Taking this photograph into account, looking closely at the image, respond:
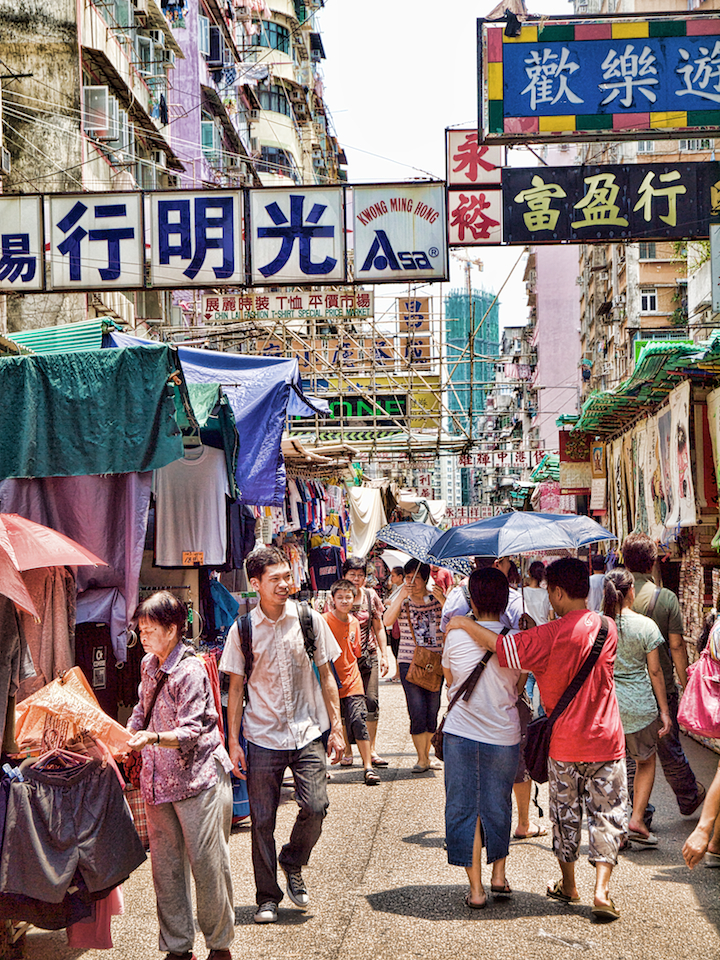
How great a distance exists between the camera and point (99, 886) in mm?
4555

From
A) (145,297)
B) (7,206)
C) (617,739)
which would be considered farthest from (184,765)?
(145,297)

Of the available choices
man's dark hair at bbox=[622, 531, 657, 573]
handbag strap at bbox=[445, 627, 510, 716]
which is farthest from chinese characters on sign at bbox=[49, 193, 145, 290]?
handbag strap at bbox=[445, 627, 510, 716]

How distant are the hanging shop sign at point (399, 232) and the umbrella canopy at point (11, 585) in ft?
20.2

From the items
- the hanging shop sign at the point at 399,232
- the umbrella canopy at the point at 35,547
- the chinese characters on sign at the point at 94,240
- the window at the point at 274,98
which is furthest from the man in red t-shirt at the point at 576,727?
the window at the point at 274,98

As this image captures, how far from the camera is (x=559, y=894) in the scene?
5.68m

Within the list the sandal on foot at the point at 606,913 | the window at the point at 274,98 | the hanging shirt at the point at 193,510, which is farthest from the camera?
the window at the point at 274,98

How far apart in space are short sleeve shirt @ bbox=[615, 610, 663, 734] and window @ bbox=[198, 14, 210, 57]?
2572 centimetres

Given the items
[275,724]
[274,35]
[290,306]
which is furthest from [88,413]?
[274,35]

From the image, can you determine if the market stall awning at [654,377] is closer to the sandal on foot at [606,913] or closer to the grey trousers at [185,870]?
the sandal on foot at [606,913]

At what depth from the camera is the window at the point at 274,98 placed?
45.2 meters

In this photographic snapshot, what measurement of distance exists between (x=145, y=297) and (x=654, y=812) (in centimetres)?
1785

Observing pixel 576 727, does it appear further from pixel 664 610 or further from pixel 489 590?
pixel 664 610

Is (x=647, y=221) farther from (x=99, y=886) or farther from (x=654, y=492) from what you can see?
(x=99, y=886)

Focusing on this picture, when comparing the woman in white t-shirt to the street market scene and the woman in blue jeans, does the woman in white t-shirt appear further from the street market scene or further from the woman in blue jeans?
the woman in blue jeans
